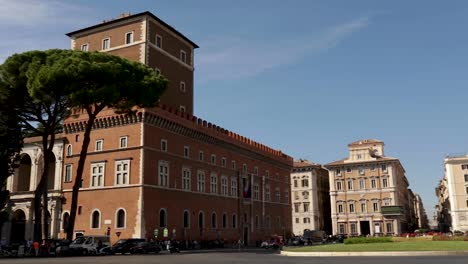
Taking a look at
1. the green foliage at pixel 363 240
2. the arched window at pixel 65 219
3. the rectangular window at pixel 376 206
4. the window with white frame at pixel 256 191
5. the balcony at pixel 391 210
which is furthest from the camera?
the rectangular window at pixel 376 206

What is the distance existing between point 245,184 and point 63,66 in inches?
1202

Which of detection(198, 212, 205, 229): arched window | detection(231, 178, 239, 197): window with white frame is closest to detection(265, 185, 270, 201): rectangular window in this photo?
detection(231, 178, 239, 197): window with white frame

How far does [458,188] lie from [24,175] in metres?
68.8

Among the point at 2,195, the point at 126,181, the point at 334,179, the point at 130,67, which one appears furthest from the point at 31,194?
the point at 334,179

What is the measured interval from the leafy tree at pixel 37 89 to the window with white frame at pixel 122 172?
6.62 meters

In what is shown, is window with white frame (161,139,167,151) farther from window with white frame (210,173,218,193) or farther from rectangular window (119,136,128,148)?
window with white frame (210,173,218,193)

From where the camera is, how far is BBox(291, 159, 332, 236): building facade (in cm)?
8950

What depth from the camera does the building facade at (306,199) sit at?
89.5 metres

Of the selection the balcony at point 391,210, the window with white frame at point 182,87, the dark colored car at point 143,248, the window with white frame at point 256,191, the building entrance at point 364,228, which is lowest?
the dark colored car at point 143,248

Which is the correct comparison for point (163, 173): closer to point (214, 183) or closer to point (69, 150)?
point (69, 150)

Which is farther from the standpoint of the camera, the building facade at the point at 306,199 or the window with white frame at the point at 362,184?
the building facade at the point at 306,199

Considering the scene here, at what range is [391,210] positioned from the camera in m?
81.1

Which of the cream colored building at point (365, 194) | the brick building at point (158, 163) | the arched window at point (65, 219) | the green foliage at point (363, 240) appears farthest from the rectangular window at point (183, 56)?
the cream colored building at point (365, 194)

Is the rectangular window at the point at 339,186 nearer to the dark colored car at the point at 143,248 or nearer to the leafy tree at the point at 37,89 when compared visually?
the dark colored car at the point at 143,248
